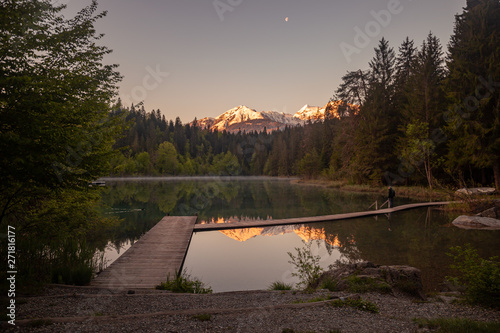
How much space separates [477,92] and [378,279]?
25.1 m

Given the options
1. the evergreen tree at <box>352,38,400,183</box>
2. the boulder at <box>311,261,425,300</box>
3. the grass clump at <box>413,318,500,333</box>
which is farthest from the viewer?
the evergreen tree at <box>352,38,400,183</box>

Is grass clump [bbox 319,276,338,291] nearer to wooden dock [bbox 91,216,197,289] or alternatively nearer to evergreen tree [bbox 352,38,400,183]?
wooden dock [bbox 91,216,197,289]

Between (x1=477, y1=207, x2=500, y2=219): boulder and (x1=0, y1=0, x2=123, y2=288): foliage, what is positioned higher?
(x1=0, y1=0, x2=123, y2=288): foliage

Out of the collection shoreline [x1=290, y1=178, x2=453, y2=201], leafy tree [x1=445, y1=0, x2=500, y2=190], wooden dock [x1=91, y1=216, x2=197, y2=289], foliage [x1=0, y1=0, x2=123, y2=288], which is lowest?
wooden dock [x1=91, y1=216, x2=197, y2=289]

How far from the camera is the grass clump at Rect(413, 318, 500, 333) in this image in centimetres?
397

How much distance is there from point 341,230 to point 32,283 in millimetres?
13698

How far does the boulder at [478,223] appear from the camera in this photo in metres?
14.1

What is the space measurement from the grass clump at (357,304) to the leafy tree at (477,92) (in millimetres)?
23975

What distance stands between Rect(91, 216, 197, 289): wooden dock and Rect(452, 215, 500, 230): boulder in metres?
14.9

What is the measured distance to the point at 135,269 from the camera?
28.5 ft

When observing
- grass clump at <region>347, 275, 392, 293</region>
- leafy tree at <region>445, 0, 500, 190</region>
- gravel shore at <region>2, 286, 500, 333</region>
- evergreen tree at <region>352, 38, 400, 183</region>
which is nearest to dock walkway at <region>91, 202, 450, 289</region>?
gravel shore at <region>2, 286, 500, 333</region>

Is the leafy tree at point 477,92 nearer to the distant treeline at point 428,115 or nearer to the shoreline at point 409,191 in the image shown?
the distant treeline at point 428,115

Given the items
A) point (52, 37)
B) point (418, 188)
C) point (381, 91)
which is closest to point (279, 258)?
point (52, 37)

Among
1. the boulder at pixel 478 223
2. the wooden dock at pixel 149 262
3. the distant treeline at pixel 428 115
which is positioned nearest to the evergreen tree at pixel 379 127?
the distant treeline at pixel 428 115
